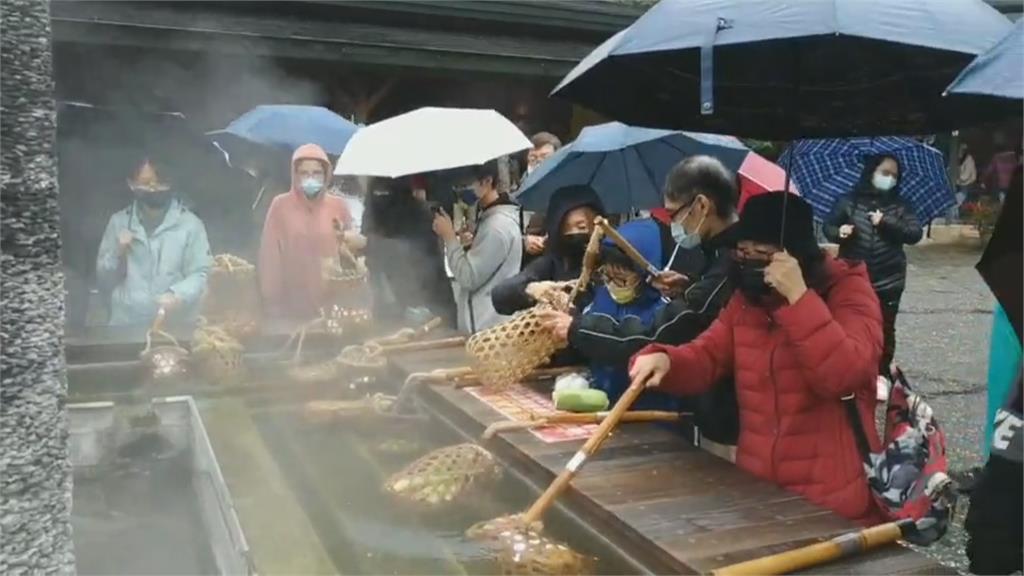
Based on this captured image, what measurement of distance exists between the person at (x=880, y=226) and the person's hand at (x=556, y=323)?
282cm

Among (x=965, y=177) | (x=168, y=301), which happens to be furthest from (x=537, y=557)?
(x=965, y=177)

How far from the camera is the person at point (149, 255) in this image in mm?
5039

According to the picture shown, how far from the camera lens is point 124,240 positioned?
16.4 feet

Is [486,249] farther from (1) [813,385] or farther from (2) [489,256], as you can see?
(1) [813,385]

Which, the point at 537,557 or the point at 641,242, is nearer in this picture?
the point at 537,557

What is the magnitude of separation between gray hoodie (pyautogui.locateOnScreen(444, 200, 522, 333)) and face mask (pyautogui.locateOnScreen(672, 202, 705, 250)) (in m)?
1.28

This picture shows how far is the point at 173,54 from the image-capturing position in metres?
7.35

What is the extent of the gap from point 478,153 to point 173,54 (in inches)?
145

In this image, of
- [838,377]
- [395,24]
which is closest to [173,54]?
[395,24]

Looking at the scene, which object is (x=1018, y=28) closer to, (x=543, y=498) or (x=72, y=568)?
(x=543, y=498)

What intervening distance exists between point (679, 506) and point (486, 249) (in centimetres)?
243

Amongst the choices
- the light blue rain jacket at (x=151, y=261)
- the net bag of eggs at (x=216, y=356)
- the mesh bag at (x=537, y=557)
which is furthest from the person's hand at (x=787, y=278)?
the light blue rain jacket at (x=151, y=261)

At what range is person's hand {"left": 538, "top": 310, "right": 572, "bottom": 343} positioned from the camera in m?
3.44

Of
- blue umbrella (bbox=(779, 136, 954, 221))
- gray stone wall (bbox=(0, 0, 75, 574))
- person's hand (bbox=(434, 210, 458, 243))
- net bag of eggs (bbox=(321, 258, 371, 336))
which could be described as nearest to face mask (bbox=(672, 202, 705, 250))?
person's hand (bbox=(434, 210, 458, 243))
